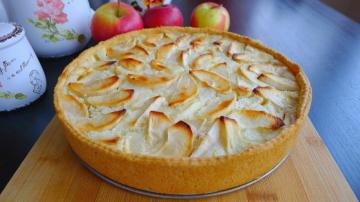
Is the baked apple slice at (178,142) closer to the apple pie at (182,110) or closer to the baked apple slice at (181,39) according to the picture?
the apple pie at (182,110)

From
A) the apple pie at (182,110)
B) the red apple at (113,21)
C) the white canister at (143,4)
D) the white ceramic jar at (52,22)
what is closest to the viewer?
the apple pie at (182,110)

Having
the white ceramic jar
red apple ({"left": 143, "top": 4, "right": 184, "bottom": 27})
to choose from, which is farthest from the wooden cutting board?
red apple ({"left": 143, "top": 4, "right": 184, "bottom": 27})

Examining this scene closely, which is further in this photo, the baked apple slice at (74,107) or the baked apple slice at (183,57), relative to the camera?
the baked apple slice at (183,57)

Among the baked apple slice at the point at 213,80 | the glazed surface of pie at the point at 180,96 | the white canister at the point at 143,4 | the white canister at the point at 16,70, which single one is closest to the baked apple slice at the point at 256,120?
the glazed surface of pie at the point at 180,96

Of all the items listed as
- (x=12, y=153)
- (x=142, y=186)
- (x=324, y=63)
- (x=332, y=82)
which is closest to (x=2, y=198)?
(x=12, y=153)

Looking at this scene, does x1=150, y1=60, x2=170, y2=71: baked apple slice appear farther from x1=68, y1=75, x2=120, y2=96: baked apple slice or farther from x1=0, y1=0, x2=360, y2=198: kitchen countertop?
x1=0, y1=0, x2=360, y2=198: kitchen countertop

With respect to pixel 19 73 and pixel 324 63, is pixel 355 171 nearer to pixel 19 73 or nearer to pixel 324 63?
pixel 324 63
